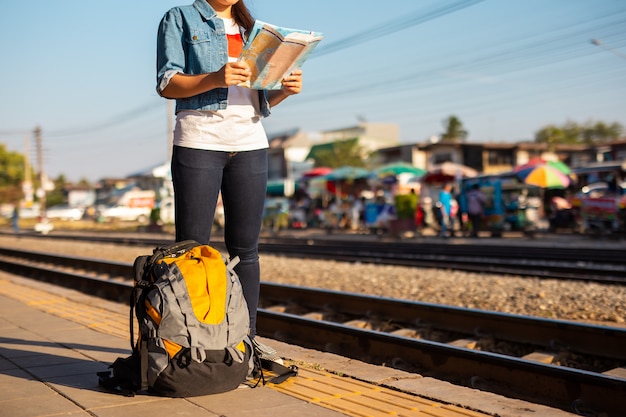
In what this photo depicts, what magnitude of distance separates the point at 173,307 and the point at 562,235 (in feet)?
76.0

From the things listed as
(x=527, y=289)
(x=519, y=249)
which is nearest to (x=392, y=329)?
(x=527, y=289)

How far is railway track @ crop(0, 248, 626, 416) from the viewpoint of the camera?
4.61 metres

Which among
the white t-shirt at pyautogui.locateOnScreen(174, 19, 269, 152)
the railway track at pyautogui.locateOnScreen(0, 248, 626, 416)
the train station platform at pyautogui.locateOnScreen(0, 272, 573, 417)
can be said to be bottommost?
the railway track at pyautogui.locateOnScreen(0, 248, 626, 416)

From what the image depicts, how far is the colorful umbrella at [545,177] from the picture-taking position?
2534 centimetres

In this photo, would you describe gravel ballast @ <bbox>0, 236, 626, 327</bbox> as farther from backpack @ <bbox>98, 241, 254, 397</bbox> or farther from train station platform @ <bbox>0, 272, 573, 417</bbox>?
backpack @ <bbox>98, 241, 254, 397</bbox>

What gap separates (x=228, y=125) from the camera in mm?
4066

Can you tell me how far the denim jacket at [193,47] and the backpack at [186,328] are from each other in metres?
0.79

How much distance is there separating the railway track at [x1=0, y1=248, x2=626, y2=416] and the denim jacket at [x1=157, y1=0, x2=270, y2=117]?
2.59m

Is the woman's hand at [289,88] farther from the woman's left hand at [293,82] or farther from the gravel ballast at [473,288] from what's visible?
the gravel ballast at [473,288]

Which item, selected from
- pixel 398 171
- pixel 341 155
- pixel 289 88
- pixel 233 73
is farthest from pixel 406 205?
pixel 341 155

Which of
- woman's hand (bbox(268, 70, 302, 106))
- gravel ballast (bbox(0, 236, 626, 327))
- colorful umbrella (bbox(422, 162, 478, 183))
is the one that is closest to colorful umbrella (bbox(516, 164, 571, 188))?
colorful umbrella (bbox(422, 162, 478, 183))

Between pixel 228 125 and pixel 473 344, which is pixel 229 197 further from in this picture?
pixel 473 344

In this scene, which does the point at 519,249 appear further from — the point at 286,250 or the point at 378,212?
the point at 378,212

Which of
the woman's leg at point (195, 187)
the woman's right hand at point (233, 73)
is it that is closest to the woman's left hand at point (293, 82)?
the woman's right hand at point (233, 73)
